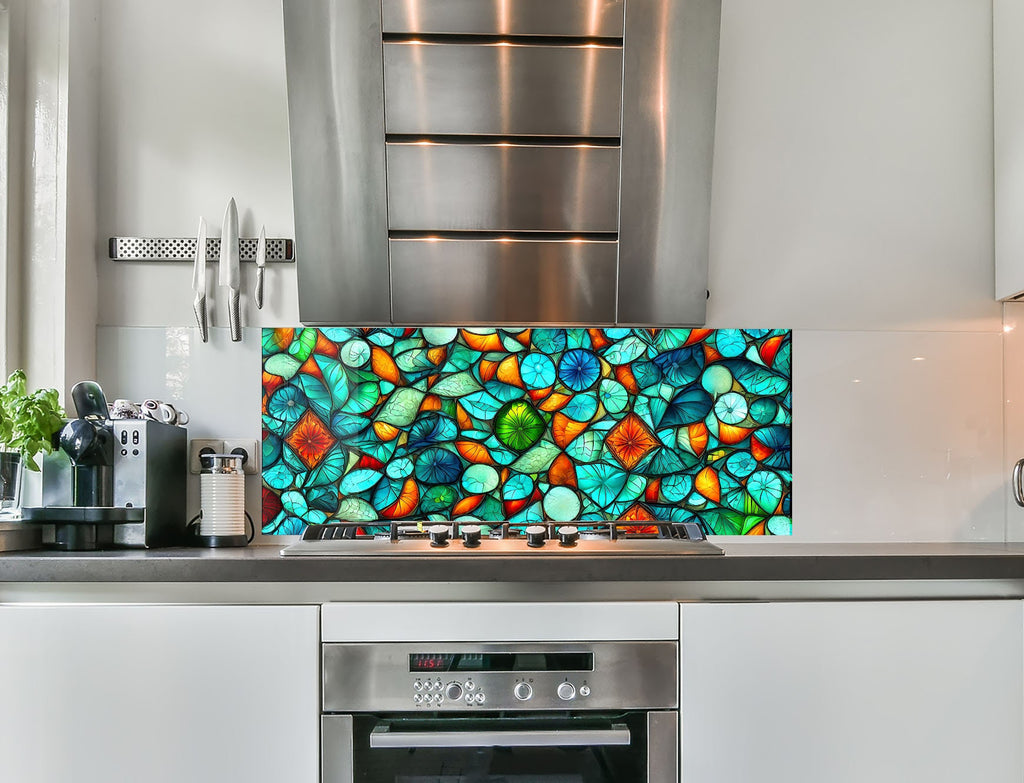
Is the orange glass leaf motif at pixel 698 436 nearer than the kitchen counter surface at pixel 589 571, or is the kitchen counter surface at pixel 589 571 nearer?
the kitchen counter surface at pixel 589 571

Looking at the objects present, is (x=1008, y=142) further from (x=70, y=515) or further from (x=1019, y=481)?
(x=70, y=515)

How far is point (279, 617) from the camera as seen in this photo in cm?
149

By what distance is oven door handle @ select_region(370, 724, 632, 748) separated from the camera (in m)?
1.45

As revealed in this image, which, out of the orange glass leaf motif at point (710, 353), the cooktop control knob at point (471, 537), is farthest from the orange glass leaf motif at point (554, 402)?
the cooktop control knob at point (471, 537)

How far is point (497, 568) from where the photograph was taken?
149 cm

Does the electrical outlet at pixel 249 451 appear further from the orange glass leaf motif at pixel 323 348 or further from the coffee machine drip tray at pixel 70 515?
the coffee machine drip tray at pixel 70 515

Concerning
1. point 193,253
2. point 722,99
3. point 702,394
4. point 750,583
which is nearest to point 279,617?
point 750,583

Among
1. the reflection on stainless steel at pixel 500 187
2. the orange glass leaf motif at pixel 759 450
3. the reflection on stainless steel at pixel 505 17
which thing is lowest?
the orange glass leaf motif at pixel 759 450

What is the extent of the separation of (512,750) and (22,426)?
1.13 m

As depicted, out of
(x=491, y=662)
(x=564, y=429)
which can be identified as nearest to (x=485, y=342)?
(x=564, y=429)

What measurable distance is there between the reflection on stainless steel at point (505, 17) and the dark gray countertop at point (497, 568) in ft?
3.78

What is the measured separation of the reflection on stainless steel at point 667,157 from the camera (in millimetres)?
1867

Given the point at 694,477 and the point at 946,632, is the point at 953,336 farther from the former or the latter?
the point at 946,632

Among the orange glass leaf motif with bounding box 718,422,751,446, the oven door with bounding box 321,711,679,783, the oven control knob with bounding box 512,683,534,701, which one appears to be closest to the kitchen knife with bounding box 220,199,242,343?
the oven door with bounding box 321,711,679,783
